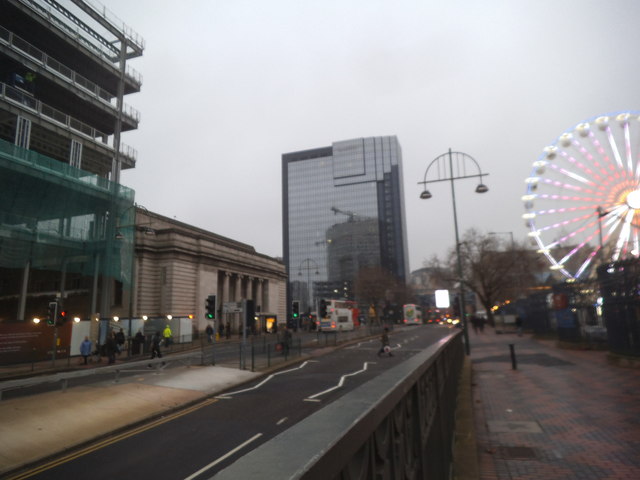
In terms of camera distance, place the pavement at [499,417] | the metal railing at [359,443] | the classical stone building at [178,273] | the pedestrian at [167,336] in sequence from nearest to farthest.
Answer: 1. the metal railing at [359,443]
2. the pavement at [499,417]
3. the pedestrian at [167,336]
4. the classical stone building at [178,273]

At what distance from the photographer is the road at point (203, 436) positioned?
727cm

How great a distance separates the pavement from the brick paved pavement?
0.02 m

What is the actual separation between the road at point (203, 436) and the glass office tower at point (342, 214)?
13098cm

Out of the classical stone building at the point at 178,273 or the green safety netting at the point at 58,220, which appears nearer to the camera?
the green safety netting at the point at 58,220

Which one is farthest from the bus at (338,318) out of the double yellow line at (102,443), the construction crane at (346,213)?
the construction crane at (346,213)

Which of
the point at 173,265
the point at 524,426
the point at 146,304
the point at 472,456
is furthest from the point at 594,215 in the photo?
the point at 146,304

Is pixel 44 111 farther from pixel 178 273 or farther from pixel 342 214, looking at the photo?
pixel 342 214

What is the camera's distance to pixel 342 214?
500 ft

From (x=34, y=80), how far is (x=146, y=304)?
72.3ft

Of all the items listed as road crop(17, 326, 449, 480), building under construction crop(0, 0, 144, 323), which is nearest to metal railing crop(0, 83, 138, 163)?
building under construction crop(0, 0, 144, 323)

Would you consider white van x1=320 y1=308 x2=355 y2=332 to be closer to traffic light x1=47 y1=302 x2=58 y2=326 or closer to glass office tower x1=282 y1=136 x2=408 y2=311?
traffic light x1=47 y1=302 x2=58 y2=326

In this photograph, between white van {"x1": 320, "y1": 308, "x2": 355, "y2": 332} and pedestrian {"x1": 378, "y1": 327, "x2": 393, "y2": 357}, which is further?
white van {"x1": 320, "y1": 308, "x2": 355, "y2": 332}

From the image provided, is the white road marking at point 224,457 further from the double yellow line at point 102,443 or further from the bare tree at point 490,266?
the bare tree at point 490,266

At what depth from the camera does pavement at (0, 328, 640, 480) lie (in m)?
6.50
